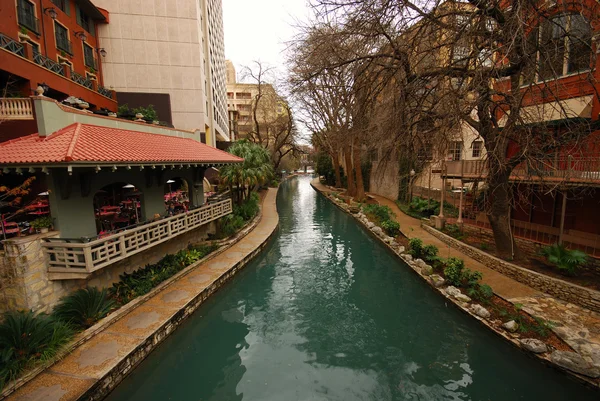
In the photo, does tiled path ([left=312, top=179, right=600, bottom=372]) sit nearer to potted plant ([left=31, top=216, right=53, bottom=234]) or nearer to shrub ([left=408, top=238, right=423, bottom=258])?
shrub ([left=408, top=238, right=423, bottom=258])

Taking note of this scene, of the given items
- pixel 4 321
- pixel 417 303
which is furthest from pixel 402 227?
pixel 4 321

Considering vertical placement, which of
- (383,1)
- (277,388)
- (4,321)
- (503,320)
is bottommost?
(277,388)

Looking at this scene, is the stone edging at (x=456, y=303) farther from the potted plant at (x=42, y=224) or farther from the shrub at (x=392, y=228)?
the potted plant at (x=42, y=224)

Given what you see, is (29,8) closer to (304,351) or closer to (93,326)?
(93,326)

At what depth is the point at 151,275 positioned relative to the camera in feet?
32.3

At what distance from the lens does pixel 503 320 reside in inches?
303

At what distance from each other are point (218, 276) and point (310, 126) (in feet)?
82.5

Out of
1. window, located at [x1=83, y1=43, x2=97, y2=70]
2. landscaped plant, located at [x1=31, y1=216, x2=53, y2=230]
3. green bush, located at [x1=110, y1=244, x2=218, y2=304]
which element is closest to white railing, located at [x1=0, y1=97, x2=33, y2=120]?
landscaped plant, located at [x1=31, y1=216, x2=53, y2=230]

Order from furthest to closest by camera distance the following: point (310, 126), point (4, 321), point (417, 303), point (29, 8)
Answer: point (310, 126) < point (29, 8) < point (417, 303) < point (4, 321)

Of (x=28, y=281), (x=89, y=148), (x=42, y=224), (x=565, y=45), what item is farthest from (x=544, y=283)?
(x=42, y=224)

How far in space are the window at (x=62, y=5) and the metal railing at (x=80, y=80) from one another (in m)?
4.19

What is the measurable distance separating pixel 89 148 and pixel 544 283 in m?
14.1

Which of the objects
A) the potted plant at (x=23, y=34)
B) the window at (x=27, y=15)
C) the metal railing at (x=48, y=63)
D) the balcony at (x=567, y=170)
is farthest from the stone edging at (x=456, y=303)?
the window at (x=27, y=15)

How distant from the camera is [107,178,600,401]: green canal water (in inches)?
246
